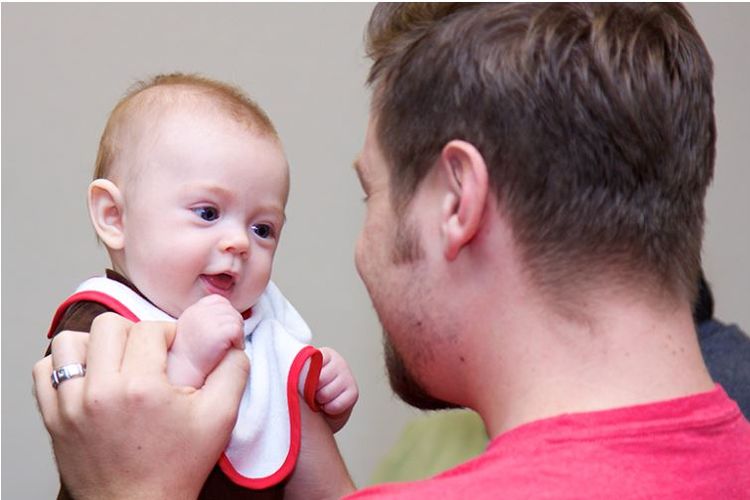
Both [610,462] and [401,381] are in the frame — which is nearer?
[610,462]

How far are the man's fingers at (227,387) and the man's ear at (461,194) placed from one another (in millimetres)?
356

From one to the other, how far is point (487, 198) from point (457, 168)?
0.15ft

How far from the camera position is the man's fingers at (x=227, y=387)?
126 centimetres

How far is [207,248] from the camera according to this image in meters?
1.34

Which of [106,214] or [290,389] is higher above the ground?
[106,214]

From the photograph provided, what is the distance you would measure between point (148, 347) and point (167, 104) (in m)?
0.36

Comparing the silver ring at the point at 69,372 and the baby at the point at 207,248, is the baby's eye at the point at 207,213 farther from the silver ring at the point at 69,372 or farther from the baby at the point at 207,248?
the silver ring at the point at 69,372

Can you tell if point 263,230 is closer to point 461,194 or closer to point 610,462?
point 461,194

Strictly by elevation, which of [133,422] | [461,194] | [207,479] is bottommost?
[207,479]

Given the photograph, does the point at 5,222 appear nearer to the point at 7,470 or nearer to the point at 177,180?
the point at 7,470

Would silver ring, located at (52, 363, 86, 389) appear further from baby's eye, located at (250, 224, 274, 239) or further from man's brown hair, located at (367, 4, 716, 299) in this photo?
man's brown hair, located at (367, 4, 716, 299)

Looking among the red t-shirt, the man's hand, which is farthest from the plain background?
the red t-shirt

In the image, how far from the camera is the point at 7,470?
2.11 meters

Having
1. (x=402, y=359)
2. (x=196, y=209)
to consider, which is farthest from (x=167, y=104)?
(x=402, y=359)
